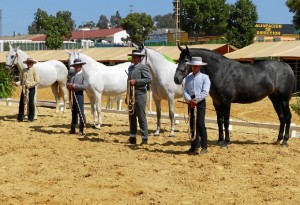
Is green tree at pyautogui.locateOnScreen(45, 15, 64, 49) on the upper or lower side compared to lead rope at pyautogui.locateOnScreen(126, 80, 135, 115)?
upper

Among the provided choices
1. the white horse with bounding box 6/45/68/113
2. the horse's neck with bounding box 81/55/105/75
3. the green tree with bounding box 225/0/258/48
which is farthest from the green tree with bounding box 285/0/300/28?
the horse's neck with bounding box 81/55/105/75

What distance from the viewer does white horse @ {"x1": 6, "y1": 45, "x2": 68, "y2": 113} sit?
1447 centimetres

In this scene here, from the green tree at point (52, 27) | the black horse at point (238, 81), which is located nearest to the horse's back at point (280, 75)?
the black horse at point (238, 81)

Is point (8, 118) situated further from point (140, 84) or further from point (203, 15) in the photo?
point (203, 15)

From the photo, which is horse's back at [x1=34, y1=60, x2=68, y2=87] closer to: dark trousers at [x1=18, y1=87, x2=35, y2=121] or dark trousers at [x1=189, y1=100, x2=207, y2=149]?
dark trousers at [x1=18, y1=87, x2=35, y2=121]

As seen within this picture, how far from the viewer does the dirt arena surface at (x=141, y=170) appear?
21.1 feet

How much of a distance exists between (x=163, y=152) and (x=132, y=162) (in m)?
1.11

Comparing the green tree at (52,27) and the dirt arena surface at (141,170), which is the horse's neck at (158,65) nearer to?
the dirt arena surface at (141,170)

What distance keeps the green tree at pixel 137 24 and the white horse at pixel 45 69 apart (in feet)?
189

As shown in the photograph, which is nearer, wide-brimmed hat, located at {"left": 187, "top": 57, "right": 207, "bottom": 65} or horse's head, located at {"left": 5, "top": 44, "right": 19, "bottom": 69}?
wide-brimmed hat, located at {"left": 187, "top": 57, "right": 207, "bottom": 65}

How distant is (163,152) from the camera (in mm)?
9484

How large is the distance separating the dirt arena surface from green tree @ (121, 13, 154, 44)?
6256 cm

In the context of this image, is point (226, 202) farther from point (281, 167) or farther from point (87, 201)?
point (281, 167)

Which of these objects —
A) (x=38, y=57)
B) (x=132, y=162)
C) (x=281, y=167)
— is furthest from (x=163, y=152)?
(x=38, y=57)
